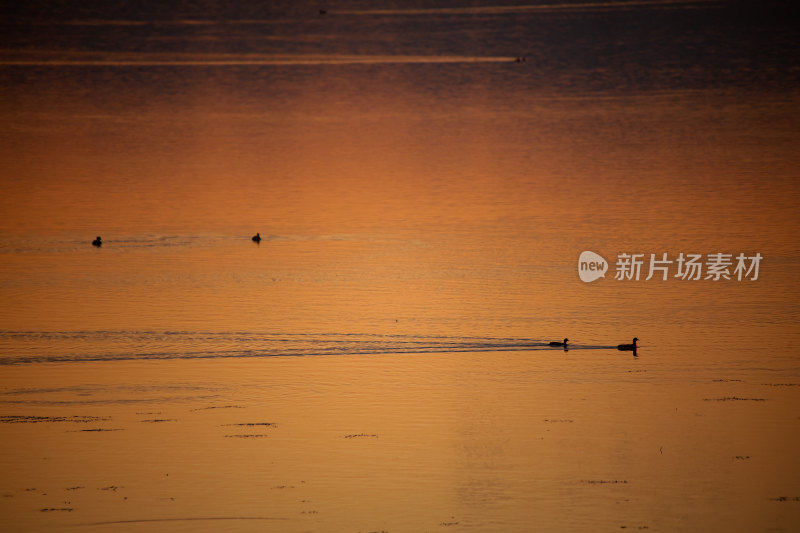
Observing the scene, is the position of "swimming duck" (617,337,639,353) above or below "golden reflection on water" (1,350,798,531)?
above

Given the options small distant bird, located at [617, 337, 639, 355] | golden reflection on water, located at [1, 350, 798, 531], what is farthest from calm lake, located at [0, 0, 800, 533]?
small distant bird, located at [617, 337, 639, 355]

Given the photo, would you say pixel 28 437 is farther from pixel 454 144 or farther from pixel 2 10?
pixel 2 10

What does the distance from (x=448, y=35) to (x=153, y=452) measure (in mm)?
49850

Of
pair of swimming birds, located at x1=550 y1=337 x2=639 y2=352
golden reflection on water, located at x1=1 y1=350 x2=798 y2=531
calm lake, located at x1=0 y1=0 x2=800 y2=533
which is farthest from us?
pair of swimming birds, located at x1=550 y1=337 x2=639 y2=352

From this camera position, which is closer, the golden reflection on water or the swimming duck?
the golden reflection on water

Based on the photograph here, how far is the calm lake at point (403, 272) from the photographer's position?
19.5m

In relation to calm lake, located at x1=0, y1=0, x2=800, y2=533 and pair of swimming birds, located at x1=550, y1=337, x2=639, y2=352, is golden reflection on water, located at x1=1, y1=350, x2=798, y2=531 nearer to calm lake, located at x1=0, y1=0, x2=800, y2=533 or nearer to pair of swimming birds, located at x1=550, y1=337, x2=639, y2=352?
calm lake, located at x1=0, y1=0, x2=800, y2=533

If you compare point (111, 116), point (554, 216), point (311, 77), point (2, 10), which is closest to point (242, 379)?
point (554, 216)

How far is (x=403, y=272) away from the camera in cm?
3378

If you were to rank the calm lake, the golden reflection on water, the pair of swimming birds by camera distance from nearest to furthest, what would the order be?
the golden reflection on water, the calm lake, the pair of swimming birds

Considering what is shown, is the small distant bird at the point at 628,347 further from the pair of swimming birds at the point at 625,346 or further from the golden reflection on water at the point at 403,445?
the golden reflection on water at the point at 403,445

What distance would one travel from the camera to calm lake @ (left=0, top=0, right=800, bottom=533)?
1948 cm

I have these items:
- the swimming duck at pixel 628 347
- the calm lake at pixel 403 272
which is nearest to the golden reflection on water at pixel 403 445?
the calm lake at pixel 403 272

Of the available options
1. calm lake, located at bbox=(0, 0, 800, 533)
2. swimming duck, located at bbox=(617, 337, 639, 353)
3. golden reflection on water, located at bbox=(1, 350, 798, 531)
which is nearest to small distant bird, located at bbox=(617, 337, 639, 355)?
swimming duck, located at bbox=(617, 337, 639, 353)
